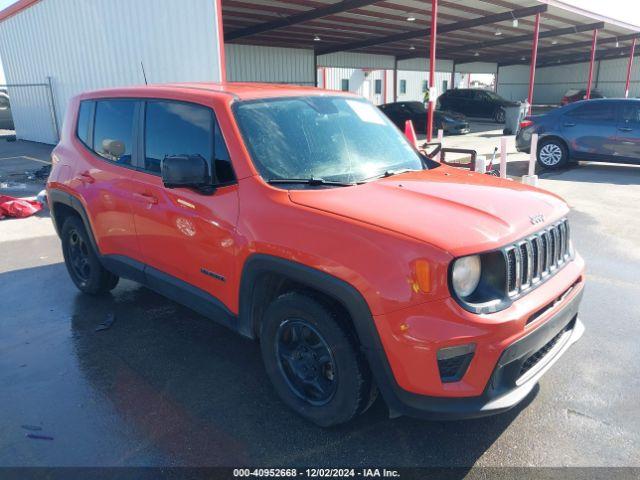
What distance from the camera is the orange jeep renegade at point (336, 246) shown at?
228 centimetres

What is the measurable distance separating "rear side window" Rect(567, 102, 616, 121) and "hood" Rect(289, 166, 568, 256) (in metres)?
9.36

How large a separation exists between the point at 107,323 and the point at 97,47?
10.6 meters

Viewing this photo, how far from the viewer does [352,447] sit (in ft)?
8.85

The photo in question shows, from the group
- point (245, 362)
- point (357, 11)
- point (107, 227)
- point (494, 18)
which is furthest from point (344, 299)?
point (494, 18)

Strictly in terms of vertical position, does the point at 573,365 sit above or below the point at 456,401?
below

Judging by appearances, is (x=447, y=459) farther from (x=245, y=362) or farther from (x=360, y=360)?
(x=245, y=362)

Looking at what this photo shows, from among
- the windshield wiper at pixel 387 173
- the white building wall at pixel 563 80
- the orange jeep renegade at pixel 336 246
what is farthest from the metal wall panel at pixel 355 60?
the windshield wiper at pixel 387 173

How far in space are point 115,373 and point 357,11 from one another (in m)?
16.1

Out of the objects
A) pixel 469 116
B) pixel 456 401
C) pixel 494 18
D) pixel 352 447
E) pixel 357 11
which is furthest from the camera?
pixel 469 116

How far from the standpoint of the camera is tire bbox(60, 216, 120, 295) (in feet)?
15.1

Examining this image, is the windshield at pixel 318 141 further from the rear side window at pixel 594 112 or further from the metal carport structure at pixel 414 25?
the metal carport structure at pixel 414 25

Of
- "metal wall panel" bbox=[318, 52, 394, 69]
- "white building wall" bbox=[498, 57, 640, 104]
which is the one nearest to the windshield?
"metal wall panel" bbox=[318, 52, 394, 69]

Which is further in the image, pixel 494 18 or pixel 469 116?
pixel 469 116

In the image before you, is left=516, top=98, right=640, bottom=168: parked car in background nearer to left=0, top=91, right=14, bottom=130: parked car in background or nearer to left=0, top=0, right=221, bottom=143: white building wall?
left=0, top=0, right=221, bottom=143: white building wall
